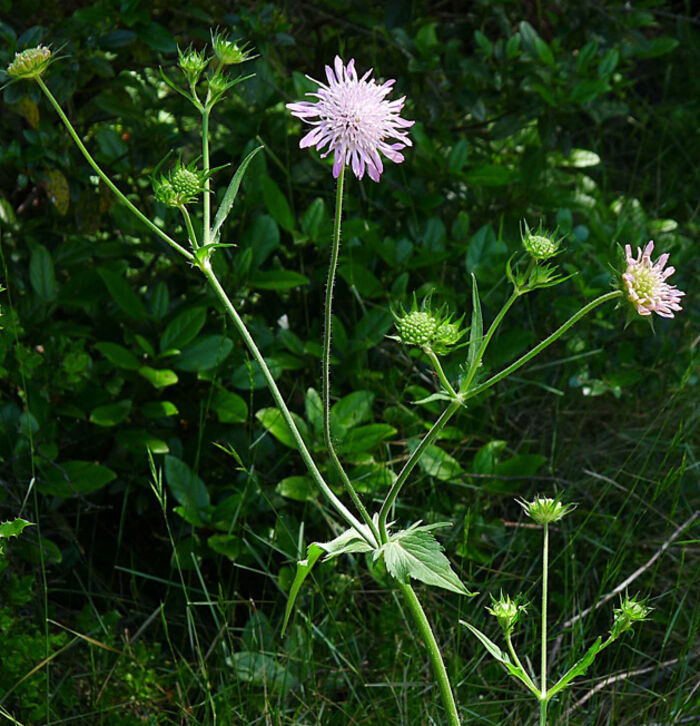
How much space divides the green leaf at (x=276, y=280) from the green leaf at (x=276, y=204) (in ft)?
0.42

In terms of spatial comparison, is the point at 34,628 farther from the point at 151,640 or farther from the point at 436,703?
the point at 436,703

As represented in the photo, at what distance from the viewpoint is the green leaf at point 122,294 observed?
Answer: 1.88 m

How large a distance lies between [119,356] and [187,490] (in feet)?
0.98

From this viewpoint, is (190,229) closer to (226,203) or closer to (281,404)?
(226,203)

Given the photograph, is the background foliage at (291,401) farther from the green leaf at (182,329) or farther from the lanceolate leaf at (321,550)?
the lanceolate leaf at (321,550)

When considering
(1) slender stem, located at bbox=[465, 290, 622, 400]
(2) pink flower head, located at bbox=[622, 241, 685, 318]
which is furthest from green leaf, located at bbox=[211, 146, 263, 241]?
(2) pink flower head, located at bbox=[622, 241, 685, 318]

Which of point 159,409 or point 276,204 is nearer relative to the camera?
point 159,409

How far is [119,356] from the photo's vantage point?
1841 millimetres

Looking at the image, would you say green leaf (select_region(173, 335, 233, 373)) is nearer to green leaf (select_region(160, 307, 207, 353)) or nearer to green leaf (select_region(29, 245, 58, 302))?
green leaf (select_region(160, 307, 207, 353))

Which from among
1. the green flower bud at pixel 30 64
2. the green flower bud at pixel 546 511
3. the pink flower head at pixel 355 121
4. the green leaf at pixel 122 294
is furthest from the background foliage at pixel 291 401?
the pink flower head at pixel 355 121

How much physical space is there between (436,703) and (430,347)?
70 cm

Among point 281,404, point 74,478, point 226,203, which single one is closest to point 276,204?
point 74,478

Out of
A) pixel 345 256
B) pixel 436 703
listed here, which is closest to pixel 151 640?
pixel 436 703

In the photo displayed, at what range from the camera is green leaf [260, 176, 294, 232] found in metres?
2.02
